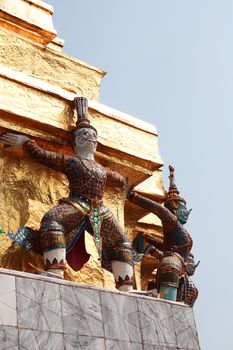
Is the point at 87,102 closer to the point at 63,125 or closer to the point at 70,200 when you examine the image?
the point at 63,125

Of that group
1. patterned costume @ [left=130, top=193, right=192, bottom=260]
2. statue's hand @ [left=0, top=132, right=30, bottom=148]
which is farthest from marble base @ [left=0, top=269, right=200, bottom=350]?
statue's hand @ [left=0, top=132, right=30, bottom=148]

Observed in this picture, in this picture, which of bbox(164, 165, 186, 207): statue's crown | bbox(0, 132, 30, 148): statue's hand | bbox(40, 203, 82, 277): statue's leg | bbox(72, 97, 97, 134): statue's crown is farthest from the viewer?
bbox(164, 165, 186, 207): statue's crown

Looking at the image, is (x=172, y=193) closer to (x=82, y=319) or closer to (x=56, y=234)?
(x=56, y=234)

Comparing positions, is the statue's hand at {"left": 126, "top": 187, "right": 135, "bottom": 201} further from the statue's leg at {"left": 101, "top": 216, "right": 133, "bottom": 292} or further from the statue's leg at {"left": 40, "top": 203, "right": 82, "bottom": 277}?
the statue's leg at {"left": 40, "top": 203, "right": 82, "bottom": 277}

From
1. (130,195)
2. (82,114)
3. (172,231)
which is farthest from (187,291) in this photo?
(82,114)

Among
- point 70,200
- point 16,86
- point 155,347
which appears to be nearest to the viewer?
point 155,347

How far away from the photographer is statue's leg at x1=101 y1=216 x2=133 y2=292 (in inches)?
236

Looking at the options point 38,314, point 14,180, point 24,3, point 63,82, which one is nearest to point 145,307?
point 38,314

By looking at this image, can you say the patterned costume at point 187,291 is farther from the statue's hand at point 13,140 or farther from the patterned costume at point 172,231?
the statue's hand at point 13,140

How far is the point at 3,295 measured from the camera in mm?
4590

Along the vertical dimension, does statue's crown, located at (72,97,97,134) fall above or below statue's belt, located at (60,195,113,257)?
above

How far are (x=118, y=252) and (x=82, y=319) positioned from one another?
1.21 meters

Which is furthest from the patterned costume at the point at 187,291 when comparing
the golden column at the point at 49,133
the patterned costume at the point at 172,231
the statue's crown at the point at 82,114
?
the statue's crown at the point at 82,114

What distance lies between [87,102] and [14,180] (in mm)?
1008
